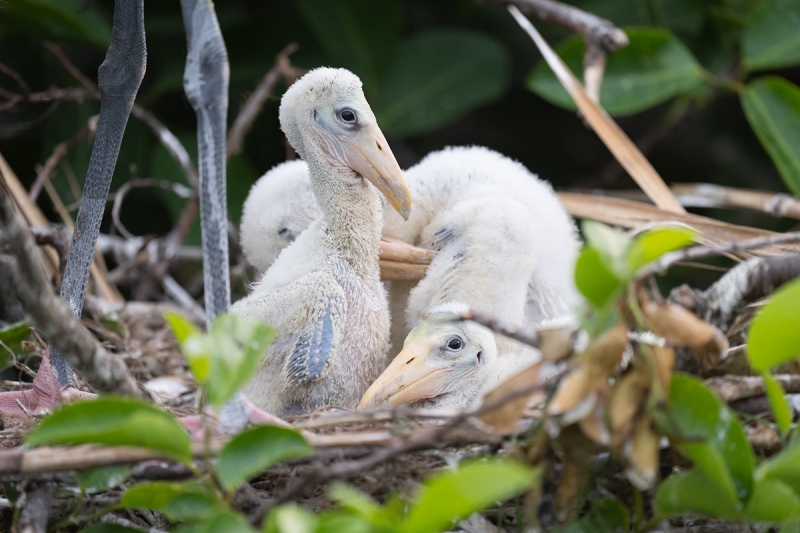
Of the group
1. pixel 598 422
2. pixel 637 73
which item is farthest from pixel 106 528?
pixel 637 73

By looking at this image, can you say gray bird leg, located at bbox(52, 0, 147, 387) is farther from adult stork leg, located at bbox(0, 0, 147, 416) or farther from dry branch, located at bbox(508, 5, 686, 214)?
dry branch, located at bbox(508, 5, 686, 214)

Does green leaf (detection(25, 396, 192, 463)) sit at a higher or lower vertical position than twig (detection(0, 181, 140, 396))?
lower

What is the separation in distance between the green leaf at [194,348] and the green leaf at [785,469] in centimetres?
71

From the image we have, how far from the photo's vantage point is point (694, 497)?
1235mm

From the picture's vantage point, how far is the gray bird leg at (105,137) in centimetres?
188

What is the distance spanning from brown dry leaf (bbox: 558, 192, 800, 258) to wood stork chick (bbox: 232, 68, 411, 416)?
0.62 m

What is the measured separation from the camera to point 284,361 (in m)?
1.83

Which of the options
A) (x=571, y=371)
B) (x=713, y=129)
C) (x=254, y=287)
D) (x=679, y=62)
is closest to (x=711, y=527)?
(x=571, y=371)

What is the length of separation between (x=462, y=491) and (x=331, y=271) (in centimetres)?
95

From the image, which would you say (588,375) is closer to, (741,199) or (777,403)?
(777,403)

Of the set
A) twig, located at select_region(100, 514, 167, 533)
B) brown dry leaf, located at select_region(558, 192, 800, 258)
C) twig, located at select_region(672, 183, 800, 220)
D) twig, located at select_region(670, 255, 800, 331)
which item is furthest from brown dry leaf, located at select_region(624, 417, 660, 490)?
twig, located at select_region(672, 183, 800, 220)

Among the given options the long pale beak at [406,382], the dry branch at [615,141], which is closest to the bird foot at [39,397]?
the long pale beak at [406,382]

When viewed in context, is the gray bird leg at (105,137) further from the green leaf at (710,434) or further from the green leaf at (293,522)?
the green leaf at (710,434)

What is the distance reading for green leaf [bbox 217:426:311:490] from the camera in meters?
1.13
